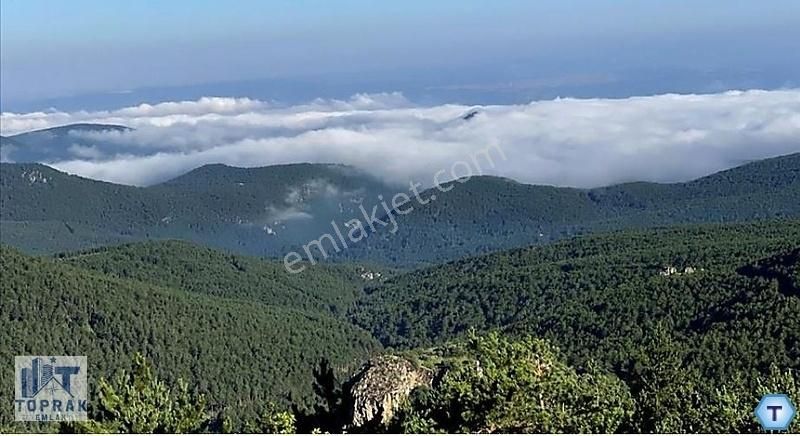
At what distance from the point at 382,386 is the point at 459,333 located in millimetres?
94808

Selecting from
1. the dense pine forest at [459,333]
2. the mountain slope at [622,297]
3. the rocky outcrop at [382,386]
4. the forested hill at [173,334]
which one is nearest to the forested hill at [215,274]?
the dense pine forest at [459,333]

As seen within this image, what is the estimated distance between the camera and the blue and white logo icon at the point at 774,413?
22.5m

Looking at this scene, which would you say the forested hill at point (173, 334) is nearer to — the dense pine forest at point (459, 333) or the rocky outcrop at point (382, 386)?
the dense pine forest at point (459, 333)

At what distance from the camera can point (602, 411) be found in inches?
1113

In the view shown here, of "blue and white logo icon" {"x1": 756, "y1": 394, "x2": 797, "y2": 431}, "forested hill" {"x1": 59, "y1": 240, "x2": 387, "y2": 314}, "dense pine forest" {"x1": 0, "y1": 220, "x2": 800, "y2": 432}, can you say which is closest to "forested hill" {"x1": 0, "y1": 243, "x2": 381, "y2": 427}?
"dense pine forest" {"x1": 0, "y1": 220, "x2": 800, "y2": 432}

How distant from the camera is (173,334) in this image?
122562 mm

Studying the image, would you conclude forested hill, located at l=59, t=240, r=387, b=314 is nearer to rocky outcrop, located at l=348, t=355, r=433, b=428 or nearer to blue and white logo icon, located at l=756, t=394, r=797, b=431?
rocky outcrop, located at l=348, t=355, r=433, b=428

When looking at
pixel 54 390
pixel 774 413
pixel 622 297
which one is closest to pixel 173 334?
pixel 622 297

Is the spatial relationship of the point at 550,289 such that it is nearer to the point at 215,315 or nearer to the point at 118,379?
the point at 215,315

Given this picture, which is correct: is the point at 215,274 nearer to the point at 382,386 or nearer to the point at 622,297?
the point at 622,297

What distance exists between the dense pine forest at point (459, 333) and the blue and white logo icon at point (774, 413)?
2.29 metres

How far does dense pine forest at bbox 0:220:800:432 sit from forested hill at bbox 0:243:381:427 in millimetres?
308

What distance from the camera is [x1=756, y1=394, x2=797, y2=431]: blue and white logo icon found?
22516 mm

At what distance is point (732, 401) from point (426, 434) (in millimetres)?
9560
